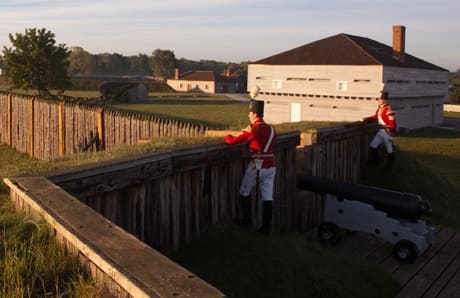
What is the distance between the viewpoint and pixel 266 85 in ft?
141

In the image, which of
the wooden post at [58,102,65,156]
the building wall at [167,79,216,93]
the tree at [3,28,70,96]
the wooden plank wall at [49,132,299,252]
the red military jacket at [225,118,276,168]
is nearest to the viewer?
the wooden plank wall at [49,132,299,252]

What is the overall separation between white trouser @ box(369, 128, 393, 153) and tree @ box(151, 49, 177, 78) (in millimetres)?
155309

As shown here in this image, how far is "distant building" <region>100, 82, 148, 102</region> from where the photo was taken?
66.6 metres

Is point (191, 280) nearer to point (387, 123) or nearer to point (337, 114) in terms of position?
point (387, 123)

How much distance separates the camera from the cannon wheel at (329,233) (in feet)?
26.8

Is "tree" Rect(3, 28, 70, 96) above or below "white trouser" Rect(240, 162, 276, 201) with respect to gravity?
above

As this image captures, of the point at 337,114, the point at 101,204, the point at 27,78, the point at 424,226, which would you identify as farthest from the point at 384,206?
the point at 27,78

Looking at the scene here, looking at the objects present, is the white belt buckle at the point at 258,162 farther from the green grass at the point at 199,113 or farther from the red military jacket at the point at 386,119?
the green grass at the point at 199,113

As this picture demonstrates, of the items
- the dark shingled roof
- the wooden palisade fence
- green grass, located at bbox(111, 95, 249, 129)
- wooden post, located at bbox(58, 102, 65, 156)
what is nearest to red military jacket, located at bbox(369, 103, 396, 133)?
the wooden palisade fence

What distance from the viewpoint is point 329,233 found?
8203 mm

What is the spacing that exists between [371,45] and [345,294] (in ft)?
131

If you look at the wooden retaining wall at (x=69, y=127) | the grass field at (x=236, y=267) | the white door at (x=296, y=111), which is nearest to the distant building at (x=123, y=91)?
the white door at (x=296, y=111)

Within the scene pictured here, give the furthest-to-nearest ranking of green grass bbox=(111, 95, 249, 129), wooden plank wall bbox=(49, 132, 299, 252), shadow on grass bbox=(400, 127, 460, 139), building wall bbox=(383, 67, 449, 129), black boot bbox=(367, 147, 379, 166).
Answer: green grass bbox=(111, 95, 249, 129)
building wall bbox=(383, 67, 449, 129)
shadow on grass bbox=(400, 127, 460, 139)
black boot bbox=(367, 147, 379, 166)
wooden plank wall bbox=(49, 132, 299, 252)

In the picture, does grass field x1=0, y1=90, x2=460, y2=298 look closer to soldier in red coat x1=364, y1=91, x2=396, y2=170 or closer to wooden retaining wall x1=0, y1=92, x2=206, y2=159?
soldier in red coat x1=364, y1=91, x2=396, y2=170
